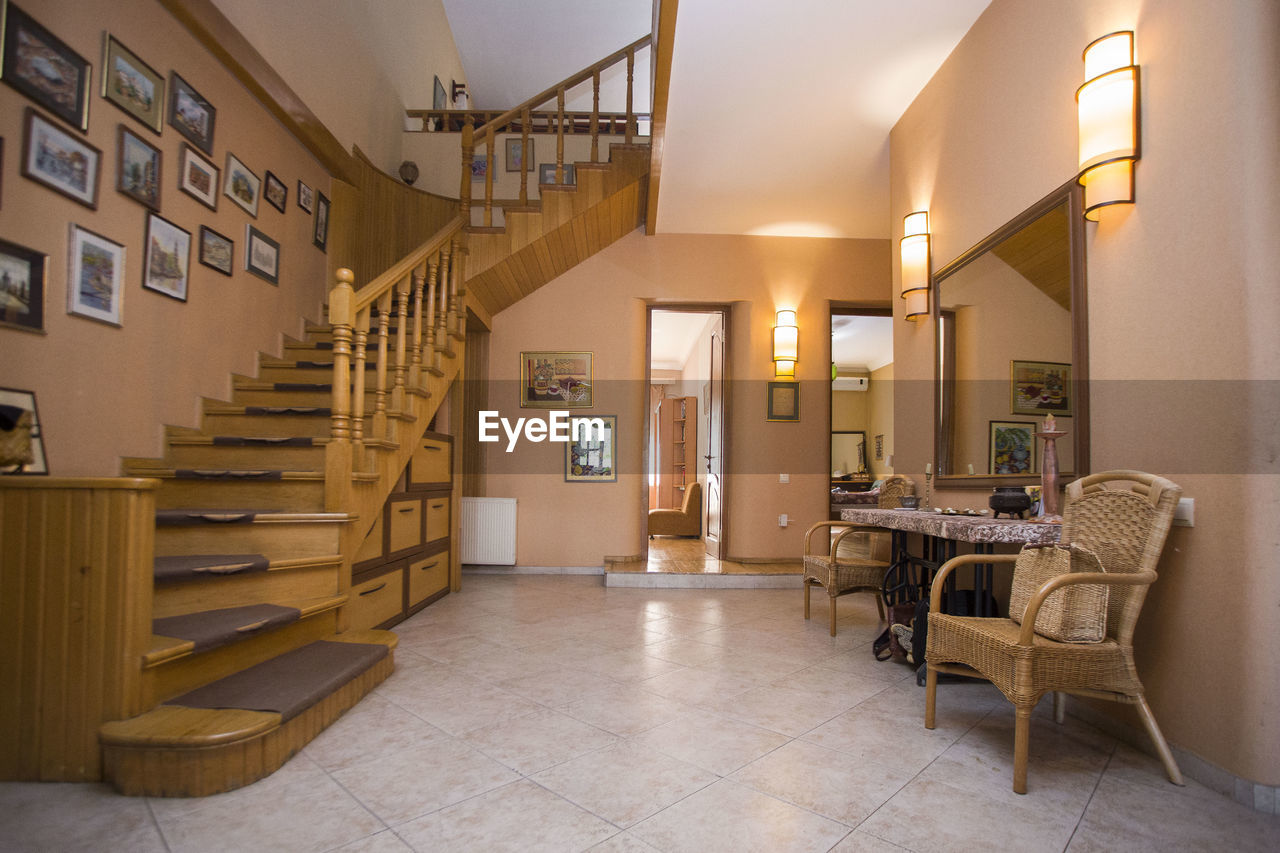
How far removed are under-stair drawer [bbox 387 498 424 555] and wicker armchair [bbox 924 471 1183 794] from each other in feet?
10.4

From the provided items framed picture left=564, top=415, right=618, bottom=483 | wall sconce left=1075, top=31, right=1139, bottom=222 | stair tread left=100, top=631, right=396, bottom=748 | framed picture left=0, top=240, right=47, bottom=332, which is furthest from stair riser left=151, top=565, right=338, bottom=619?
wall sconce left=1075, top=31, right=1139, bottom=222

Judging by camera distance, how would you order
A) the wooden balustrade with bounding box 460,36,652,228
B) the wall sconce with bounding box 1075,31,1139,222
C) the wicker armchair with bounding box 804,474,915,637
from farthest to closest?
the wooden balustrade with bounding box 460,36,652,228 < the wicker armchair with bounding box 804,474,915,637 < the wall sconce with bounding box 1075,31,1139,222

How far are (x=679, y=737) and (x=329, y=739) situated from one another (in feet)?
4.07

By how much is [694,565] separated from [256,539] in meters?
3.95

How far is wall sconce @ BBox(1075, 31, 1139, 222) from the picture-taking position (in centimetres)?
235

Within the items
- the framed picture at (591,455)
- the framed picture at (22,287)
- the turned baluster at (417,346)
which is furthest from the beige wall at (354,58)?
the framed picture at (591,455)

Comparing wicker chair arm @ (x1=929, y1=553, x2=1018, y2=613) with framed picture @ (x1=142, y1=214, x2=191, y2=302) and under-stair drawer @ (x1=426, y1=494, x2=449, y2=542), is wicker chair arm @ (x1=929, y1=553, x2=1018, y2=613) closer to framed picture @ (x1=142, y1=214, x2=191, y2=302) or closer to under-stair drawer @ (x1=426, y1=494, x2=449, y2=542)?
under-stair drawer @ (x1=426, y1=494, x2=449, y2=542)

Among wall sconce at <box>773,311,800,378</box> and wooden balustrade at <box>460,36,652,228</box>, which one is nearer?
wooden balustrade at <box>460,36,652,228</box>

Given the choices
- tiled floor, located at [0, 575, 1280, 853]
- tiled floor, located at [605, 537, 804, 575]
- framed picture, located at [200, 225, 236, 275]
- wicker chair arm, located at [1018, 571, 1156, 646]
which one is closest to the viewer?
tiled floor, located at [0, 575, 1280, 853]

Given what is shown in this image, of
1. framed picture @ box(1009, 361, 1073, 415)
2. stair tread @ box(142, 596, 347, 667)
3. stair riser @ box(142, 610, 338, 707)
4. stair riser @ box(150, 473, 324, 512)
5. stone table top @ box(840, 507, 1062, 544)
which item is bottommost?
stair riser @ box(142, 610, 338, 707)

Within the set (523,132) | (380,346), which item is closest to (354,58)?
(523,132)

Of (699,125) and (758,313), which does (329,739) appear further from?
(758,313)

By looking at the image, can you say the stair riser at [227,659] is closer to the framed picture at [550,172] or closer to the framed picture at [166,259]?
the framed picture at [166,259]

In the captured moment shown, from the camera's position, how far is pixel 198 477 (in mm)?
3061
